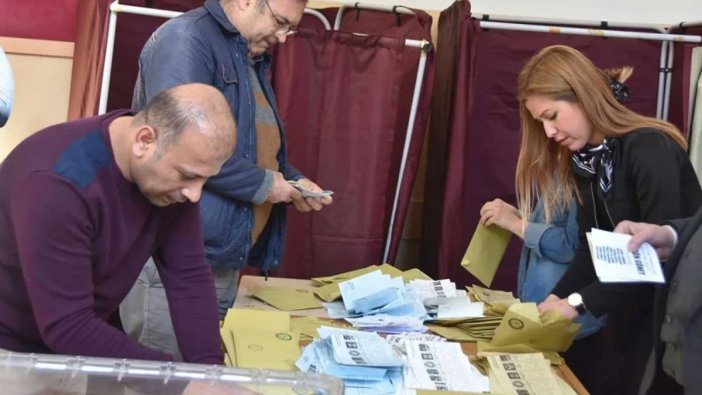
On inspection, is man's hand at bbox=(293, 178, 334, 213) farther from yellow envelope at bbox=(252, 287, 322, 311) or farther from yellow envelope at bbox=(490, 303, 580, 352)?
yellow envelope at bbox=(490, 303, 580, 352)

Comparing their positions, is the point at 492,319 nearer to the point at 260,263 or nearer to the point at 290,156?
the point at 260,263

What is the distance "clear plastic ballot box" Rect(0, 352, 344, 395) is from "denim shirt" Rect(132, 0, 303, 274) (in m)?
0.75

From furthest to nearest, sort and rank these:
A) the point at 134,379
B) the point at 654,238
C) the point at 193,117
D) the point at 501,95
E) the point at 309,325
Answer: the point at 501,95 → the point at 309,325 → the point at 654,238 → the point at 193,117 → the point at 134,379

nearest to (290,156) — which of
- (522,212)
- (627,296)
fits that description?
(522,212)

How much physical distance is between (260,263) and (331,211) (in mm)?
863

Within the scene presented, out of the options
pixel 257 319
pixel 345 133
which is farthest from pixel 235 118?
pixel 345 133

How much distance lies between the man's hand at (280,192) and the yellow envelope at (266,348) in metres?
0.34

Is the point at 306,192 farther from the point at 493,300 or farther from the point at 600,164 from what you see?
the point at 600,164

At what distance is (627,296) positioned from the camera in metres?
1.72

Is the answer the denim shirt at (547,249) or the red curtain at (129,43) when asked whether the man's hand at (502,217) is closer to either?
the denim shirt at (547,249)

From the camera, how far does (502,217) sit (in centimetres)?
210

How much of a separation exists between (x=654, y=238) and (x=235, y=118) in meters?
0.96

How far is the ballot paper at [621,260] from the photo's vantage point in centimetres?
141

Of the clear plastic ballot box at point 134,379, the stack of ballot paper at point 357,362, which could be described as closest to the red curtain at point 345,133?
the stack of ballot paper at point 357,362
